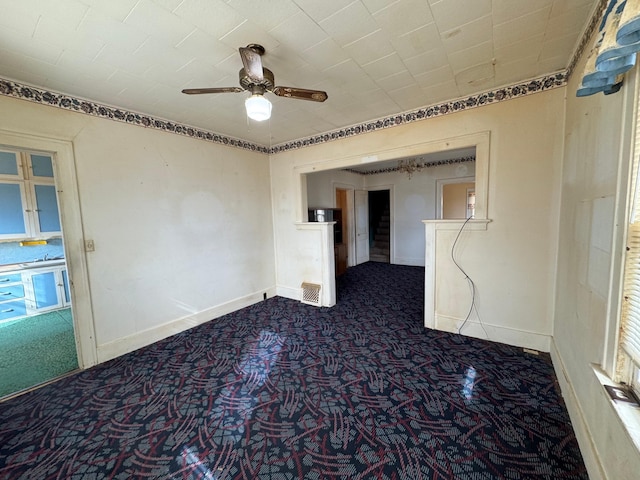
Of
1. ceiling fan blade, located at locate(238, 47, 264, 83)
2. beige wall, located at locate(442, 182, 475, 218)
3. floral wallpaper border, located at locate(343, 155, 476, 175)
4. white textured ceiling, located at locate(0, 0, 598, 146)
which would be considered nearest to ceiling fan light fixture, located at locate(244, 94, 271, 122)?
ceiling fan blade, located at locate(238, 47, 264, 83)

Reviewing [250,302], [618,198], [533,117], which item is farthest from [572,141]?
[250,302]

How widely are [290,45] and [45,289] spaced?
5062mm

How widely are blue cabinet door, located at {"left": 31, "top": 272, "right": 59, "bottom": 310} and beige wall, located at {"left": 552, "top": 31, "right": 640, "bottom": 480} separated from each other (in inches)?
241

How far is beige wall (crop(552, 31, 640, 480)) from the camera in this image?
1.09 m

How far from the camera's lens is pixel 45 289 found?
12.9 feet

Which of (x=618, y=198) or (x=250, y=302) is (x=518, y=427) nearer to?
(x=618, y=198)

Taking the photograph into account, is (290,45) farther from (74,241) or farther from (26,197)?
(26,197)

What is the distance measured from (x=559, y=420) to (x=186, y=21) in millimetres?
3405

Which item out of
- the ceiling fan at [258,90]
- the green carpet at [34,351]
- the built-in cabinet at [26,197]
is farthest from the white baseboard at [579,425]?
the built-in cabinet at [26,197]

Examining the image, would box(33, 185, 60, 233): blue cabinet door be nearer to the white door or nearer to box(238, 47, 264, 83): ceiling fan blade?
box(238, 47, 264, 83): ceiling fan blade

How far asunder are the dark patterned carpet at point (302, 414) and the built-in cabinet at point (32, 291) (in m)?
2.61

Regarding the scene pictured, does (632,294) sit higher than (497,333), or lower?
higher

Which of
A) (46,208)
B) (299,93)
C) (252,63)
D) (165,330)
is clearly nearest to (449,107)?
(299,93)

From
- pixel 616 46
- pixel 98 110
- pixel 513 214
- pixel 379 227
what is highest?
pixel 98 110
